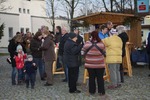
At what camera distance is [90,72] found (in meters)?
10.2

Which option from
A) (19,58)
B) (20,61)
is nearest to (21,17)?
(19,58)

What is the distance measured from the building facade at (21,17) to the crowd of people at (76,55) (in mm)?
40433

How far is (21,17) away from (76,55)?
48114mm

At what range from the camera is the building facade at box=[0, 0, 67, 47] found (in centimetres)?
5409

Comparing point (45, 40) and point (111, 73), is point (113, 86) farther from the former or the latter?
point (45, 40)

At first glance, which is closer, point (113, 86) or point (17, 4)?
point (113, 86)

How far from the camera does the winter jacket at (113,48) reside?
35.7 feet

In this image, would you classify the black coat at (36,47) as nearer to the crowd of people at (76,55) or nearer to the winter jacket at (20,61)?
the crowd of people at (76,55)

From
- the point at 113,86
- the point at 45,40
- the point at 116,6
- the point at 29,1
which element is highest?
the point at 29,1

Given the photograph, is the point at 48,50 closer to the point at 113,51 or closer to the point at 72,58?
the point at 72,58

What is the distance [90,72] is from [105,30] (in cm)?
198

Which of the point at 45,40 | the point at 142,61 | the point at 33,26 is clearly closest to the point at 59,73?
the point at 45,40

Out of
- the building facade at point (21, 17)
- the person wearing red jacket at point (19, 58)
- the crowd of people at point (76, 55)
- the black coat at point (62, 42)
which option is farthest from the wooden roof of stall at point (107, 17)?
the building facade at point (21, 17)

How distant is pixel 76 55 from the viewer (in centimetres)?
1064
